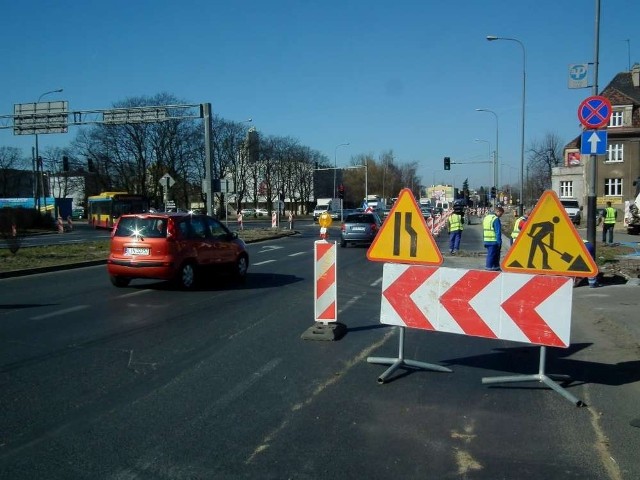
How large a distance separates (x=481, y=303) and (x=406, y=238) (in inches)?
44.3

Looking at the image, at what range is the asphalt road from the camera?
14.0 feet

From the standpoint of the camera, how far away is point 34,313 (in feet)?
33.8

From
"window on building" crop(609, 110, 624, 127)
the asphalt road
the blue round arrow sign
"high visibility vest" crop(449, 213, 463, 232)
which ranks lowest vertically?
the asphalt road

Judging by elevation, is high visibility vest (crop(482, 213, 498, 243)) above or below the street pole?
below

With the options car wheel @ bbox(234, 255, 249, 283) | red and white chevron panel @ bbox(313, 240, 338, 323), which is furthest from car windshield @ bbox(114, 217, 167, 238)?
red and white chevron panel @ bbox(313, 240, 338, 323)

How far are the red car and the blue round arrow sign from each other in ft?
27.4

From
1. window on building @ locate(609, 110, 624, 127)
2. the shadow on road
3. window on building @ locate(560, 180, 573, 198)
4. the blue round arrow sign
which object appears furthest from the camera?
window on building @ locate(560, 180, 573, 198)

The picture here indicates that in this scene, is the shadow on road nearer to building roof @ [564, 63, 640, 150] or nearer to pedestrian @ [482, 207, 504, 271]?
pedestrian @ [482, 207, 504, 271]

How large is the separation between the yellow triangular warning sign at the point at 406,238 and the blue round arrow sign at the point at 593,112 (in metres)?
7.55

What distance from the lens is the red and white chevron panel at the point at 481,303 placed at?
5922 millimetres

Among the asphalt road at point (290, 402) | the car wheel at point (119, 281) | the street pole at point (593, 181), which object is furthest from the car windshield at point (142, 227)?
the street pole at point (593, 181)

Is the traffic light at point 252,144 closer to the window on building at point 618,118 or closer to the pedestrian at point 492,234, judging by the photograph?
the pedestrian at point 492,234

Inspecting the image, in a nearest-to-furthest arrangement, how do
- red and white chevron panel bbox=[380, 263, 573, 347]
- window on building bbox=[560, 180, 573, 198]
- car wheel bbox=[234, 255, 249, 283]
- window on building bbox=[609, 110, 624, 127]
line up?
red and white chevron panel bbox=[380, 263, 573, 347], car wheel bbox=[234, 255, 249, 283], window on building bbox=[609, 110, 624, 127], window on building bbox=[560, 180, 573, 198]

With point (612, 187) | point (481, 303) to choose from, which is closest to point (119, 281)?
point (481, 303)
